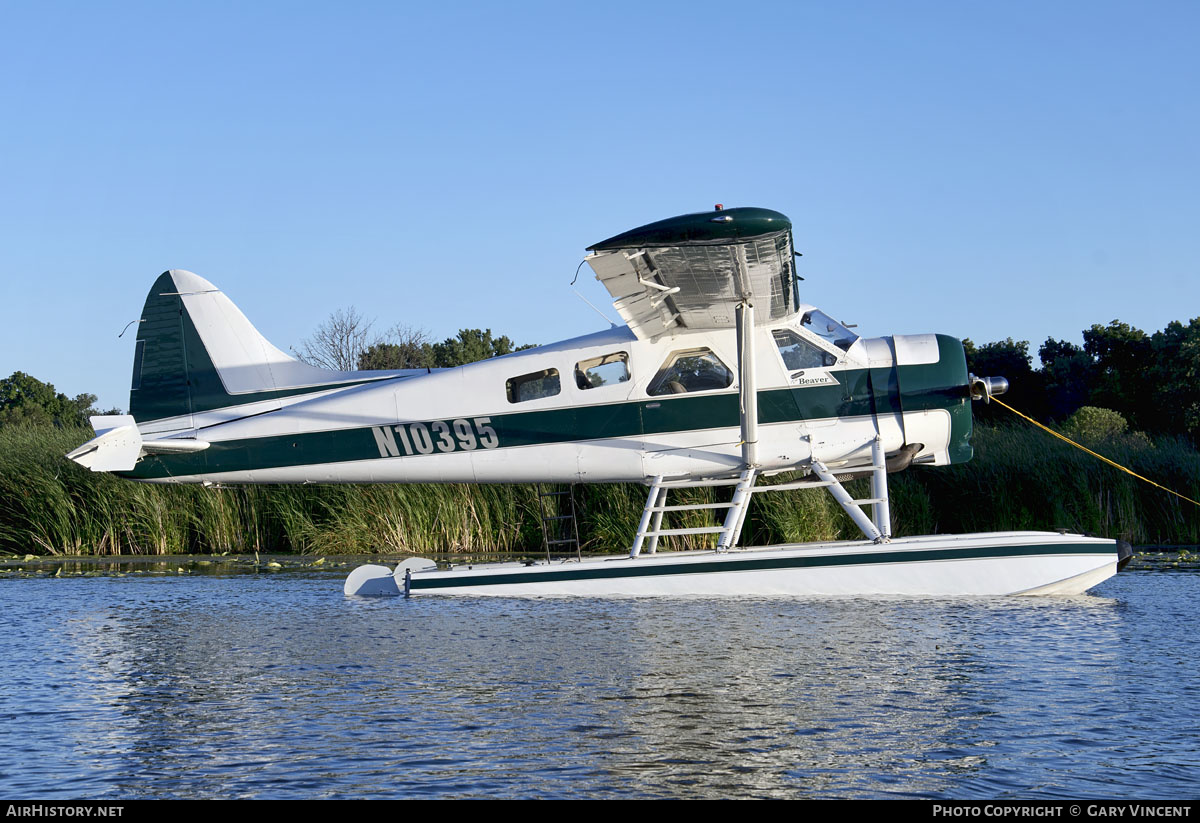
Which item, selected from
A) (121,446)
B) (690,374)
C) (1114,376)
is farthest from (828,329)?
(1114,376)

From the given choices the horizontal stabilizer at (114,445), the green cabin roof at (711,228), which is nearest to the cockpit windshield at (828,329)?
the green cabin roof at (711,228)

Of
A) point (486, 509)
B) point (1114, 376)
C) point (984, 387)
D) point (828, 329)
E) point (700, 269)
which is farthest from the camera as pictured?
point (1114, 376)

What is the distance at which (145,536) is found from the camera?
16.7m

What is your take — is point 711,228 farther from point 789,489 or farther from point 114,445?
point 114,445

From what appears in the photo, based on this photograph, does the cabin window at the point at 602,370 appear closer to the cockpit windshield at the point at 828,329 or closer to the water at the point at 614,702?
the cockpit windshield at the point at 828,329

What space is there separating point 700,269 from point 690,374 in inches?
64.8

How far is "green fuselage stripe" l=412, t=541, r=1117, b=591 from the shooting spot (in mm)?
9656

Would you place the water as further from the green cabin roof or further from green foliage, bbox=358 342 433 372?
green foliage, bbox=358 342 433 372

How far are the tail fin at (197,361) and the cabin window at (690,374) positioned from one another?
3354 millimetres

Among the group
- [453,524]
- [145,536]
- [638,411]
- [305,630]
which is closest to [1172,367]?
[453,524]

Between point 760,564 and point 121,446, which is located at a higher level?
point 121,446

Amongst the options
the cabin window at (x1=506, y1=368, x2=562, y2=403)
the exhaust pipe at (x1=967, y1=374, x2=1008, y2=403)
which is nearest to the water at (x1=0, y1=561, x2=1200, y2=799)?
the exhaust pipe at (x1=967, y1=374, x2=1008, y2=403)

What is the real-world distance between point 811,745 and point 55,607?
776 centimetres

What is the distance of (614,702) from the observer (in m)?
5.47
